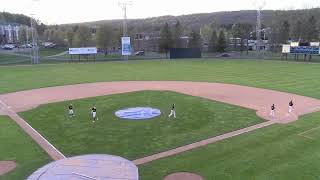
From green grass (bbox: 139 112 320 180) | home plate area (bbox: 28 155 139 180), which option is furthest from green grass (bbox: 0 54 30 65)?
green grass (bbox: 139 112 320 180)

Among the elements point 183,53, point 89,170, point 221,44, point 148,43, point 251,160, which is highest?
point 148,43

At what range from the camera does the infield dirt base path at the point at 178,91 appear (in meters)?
19.5

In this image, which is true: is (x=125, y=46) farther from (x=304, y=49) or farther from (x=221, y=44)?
(x=304, y=49)

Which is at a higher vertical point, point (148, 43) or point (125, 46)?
point (148, 43)

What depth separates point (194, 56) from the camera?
80.4 metres

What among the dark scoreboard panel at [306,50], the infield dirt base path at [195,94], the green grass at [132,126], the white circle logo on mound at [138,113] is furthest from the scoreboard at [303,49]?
the white circle logo on mound at [138,113]

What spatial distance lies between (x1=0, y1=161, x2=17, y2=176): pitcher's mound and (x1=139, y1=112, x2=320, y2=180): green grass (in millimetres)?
5595

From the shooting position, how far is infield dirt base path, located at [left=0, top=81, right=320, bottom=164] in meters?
19.5

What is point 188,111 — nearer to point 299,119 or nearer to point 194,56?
point 299,119

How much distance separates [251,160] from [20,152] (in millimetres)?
11002

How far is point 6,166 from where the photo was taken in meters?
15.0

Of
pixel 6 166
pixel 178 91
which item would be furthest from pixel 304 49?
pixel 6 166

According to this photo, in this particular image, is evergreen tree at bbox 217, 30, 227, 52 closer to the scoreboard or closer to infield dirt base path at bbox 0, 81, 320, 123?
the scoreboard

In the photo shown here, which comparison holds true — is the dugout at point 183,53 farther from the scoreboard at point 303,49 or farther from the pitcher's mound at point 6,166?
the pitcher's mound at point 6,166
